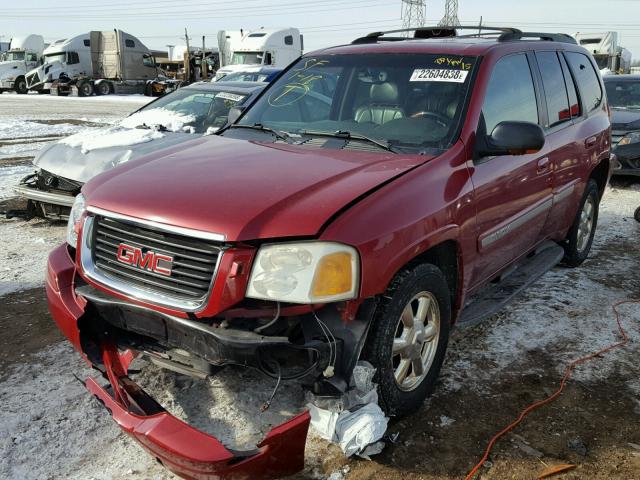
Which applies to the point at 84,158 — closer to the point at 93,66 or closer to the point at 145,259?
the point at 145,259

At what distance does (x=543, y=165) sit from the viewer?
406 centimetres

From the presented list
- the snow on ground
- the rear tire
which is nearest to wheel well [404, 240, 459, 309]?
the rear tire

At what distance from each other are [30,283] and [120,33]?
31716 mm

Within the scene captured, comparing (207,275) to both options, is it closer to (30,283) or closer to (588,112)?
(30,283)

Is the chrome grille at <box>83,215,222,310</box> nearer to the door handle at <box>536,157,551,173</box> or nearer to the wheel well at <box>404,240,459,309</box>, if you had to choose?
the wheel well at <box>404,240,459,309</box>

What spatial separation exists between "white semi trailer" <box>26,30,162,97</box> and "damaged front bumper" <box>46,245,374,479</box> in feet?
107

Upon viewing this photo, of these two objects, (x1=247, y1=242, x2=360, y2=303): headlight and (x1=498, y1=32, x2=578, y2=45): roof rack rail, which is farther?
(x1=498, y1=32, x2=578, y2=45): roof rack rail

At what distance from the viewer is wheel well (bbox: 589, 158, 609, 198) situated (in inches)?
217

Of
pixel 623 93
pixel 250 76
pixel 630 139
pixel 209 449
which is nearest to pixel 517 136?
pixel 209 449

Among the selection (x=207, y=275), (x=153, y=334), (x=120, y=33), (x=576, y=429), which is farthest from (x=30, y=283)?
(x=120, y=33)

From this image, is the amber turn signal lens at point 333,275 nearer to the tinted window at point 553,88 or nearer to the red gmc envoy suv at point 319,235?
the red gmc envoy suv at point 319,235

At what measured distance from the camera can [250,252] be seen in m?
2.41

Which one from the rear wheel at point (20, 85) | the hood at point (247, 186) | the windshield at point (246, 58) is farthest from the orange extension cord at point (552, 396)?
the rear wheel at point (20, 85)

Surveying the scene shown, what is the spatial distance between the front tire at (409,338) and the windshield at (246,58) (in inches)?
1062
